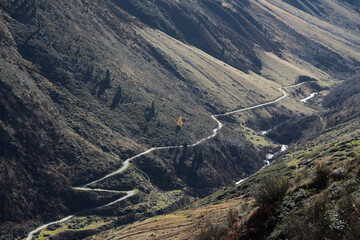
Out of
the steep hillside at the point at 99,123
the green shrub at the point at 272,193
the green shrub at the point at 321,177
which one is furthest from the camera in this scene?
the steep hillside at the point at 99,123

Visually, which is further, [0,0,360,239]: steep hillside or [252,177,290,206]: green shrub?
[0,0,360,239]: steep hillside

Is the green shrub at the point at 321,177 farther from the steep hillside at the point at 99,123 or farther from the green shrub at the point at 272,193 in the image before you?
the steep hillside at the point at 99,123

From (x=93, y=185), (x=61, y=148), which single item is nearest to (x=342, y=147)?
(x=93, y=185)

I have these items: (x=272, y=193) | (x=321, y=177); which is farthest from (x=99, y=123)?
(x=321, y=177)

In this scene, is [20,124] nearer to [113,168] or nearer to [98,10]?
[113,168]

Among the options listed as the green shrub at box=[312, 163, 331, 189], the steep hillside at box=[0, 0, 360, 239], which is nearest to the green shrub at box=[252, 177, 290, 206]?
the green shrub at box=[312, 163, 331, 189]

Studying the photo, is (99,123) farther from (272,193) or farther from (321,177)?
(321,177)

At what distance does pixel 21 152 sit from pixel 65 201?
56.3 feet

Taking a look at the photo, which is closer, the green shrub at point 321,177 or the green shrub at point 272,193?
the green shrub at point 321,177

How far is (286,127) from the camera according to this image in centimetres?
17375

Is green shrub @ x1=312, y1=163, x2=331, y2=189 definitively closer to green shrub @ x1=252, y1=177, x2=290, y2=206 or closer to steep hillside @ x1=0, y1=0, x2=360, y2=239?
green shrub @ x1=252, y1=177, x2=290, y2=206

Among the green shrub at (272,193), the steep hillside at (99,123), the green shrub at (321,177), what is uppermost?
the green shrub at (321,177)

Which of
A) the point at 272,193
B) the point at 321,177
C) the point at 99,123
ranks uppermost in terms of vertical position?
the point at 321,177

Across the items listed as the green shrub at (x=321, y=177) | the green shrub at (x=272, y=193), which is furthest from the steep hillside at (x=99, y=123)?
the green shrub at (x=321, y=177)
